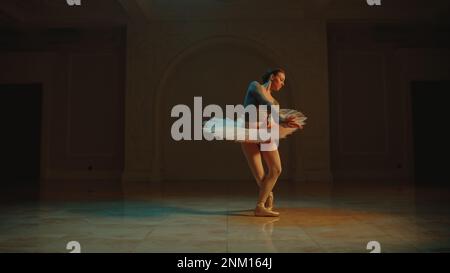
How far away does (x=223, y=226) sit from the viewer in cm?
325

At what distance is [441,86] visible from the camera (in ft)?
32.5

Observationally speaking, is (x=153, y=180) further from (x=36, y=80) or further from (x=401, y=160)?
(x=401, y=160)

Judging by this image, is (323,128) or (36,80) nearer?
(323,128)

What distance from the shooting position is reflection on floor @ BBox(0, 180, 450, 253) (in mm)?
2498

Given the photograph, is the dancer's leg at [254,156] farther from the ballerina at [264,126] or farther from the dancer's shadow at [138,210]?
the dancer's shadow at [138,210]

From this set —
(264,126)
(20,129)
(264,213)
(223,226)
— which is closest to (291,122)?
(264,126)

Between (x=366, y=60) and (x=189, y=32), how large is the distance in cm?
415

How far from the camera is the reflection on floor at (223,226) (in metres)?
2.50

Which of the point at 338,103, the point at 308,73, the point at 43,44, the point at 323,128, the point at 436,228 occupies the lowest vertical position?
the point at 436,228

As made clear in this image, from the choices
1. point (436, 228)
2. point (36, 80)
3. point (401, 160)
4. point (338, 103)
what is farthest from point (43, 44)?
point (436, 228)

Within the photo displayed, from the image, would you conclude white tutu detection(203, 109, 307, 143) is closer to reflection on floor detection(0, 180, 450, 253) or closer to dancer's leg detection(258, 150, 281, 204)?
dancer's leg detection(258, 150, 281, 204)

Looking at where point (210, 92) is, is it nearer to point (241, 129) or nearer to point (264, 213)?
point (241, 129)

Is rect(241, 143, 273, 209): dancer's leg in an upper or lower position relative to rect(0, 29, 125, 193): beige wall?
lower

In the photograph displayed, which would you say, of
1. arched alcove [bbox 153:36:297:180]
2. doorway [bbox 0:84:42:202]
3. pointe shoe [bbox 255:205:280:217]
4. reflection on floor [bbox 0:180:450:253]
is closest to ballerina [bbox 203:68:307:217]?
pointe shoe [bbox 255:205:280:217]
